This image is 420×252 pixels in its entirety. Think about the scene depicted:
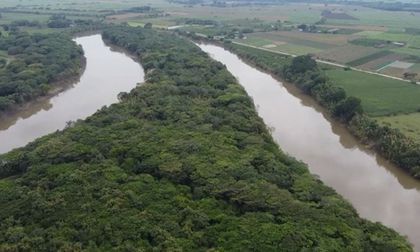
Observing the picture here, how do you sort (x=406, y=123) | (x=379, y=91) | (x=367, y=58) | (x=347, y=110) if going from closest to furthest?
(x=406, y=123)
(x=347, y=110)
(x=379, y=91)
(x=367, y=58)

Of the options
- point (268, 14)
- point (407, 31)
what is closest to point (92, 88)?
point (407, 31)

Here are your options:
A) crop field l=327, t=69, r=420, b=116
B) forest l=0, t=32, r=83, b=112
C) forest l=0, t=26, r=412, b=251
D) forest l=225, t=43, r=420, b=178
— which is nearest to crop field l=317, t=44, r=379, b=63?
forest l=225, t=43, r=420, b=178

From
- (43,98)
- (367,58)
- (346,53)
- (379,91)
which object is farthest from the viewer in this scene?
(346,53)

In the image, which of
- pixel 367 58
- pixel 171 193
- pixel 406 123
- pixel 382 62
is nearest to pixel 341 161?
pixel 406 123

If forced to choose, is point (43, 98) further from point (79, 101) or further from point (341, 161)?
point (341, 161)

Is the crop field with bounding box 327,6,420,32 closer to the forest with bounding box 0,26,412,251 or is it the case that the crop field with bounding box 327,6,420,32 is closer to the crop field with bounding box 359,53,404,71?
the crop field with bounding box 359,53,404,71

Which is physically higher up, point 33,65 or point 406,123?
point 33,65

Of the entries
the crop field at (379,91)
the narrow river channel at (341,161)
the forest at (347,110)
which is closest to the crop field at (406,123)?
the crop field at (379,91)
